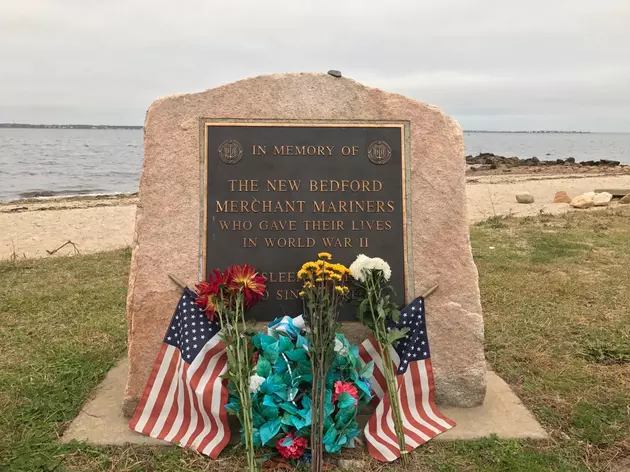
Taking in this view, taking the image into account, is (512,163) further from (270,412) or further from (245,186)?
(270,412)

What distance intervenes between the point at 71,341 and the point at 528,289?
4672 millimetres

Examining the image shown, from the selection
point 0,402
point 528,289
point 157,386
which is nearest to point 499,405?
point 157,386

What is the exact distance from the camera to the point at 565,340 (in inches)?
192

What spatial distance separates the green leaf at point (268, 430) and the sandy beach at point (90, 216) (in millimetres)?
6372

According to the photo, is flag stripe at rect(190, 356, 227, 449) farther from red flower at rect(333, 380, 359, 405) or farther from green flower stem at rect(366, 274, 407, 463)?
green flower stem at rect(366, 274, 407, 463)

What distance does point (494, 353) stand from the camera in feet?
15.5

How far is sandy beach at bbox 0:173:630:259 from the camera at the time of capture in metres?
11.1

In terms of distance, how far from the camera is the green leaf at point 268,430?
3.26 metres

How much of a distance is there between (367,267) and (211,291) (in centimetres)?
99

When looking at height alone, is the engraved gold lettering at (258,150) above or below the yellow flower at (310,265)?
above

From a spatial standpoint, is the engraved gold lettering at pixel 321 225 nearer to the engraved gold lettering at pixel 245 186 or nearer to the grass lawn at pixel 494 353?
the engraved gold lettering at pixel 245 186

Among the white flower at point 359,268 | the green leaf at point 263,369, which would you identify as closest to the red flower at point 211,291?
the green leaf at point 263,369

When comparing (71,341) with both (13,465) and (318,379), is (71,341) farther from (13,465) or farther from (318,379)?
(318,379)

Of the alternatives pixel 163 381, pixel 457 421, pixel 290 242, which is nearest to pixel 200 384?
pixel 163 381
